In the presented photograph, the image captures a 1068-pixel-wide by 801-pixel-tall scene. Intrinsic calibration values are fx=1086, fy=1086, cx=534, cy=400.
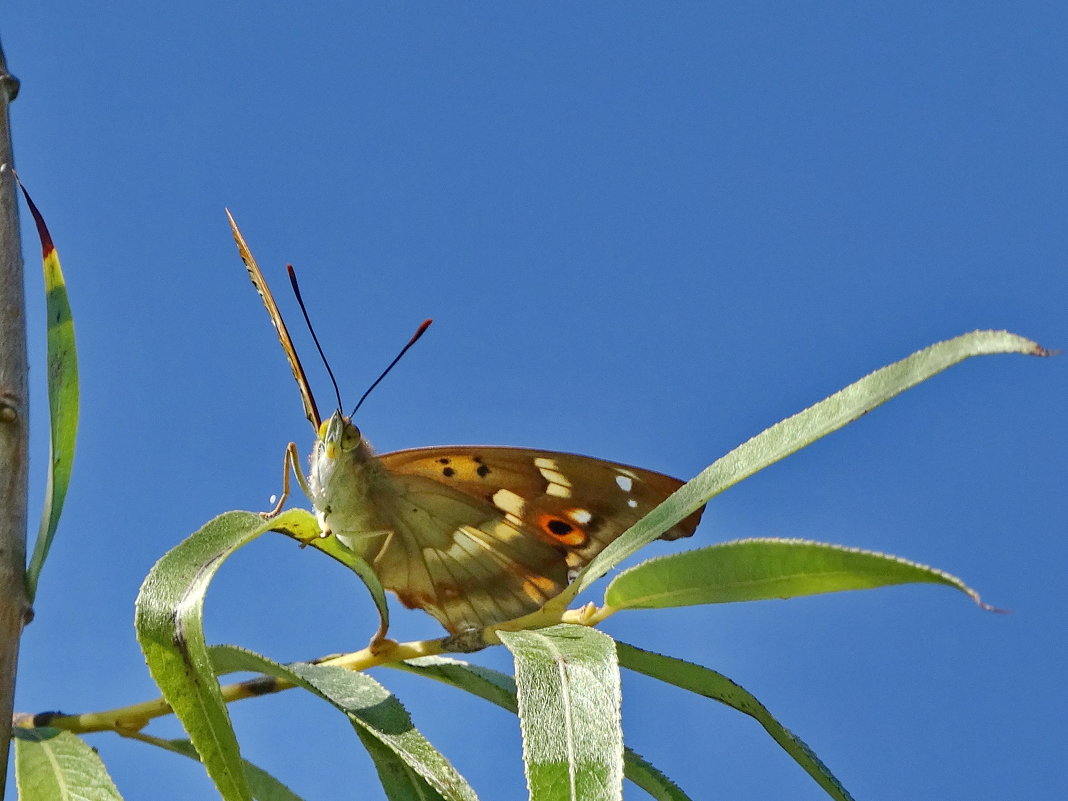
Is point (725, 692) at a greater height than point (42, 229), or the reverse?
point (42, 229)

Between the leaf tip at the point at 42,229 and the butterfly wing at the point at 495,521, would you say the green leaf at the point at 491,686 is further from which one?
the leaf tip at the point at 42,229

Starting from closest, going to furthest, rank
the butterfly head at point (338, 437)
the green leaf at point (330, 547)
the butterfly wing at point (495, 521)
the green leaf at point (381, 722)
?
the green leaf at point (381, 722) → the green leaf at point (330, 547) → the butterfly wing at point (495, 521) → the butterfly head at point (338, 437)

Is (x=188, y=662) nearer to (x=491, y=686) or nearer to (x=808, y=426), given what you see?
(x=491, y=686)

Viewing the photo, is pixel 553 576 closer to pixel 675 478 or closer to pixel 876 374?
pixel 675 478

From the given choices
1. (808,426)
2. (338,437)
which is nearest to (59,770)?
(338,437)

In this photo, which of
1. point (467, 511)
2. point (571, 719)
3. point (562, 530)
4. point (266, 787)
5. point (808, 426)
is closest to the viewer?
point (571, 719)

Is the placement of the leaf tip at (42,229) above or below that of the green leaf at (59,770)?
above

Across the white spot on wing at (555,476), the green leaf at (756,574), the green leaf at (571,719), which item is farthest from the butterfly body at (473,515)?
the green leaf at (571,719)
